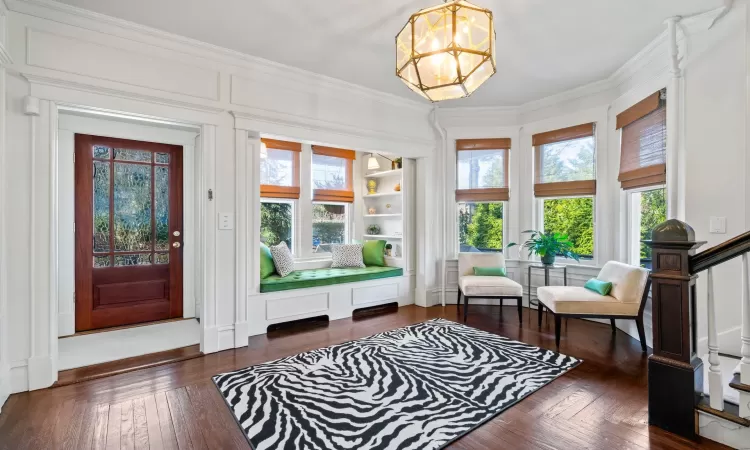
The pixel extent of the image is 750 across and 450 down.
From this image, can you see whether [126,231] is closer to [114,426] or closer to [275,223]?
[275,223]

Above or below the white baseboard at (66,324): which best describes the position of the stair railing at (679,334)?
above

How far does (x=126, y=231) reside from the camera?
382 centimetres

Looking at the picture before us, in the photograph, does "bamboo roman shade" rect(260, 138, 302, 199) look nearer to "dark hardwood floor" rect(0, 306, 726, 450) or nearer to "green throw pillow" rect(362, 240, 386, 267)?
"green throw pillow" rect(362, 240, 386, 267)

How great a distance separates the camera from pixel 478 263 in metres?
4.59

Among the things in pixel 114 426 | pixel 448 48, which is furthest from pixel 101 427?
pixel 448 48

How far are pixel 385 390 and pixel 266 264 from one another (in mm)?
2211

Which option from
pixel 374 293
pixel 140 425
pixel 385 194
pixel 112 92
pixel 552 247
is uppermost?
pixel 112 92

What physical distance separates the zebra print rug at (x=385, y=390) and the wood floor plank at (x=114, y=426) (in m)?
0.58

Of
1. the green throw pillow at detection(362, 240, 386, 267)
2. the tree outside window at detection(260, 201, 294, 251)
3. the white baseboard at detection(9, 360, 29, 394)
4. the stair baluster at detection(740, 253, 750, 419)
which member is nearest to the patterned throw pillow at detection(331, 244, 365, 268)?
the green throw pillow at detection(362, 240, 386, 267)

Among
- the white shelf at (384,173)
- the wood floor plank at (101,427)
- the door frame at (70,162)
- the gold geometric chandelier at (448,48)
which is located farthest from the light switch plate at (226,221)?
the white shelf at (384,173)

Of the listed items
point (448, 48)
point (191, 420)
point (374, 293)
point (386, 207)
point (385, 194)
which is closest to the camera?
point (448, 48)

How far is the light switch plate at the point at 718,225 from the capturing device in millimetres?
2538

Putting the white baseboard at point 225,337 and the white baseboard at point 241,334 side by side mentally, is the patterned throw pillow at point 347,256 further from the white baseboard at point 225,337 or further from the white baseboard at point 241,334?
the white baseboard at point 225,337

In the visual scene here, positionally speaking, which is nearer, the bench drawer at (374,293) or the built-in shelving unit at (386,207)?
the bench drawer at (374,293)
